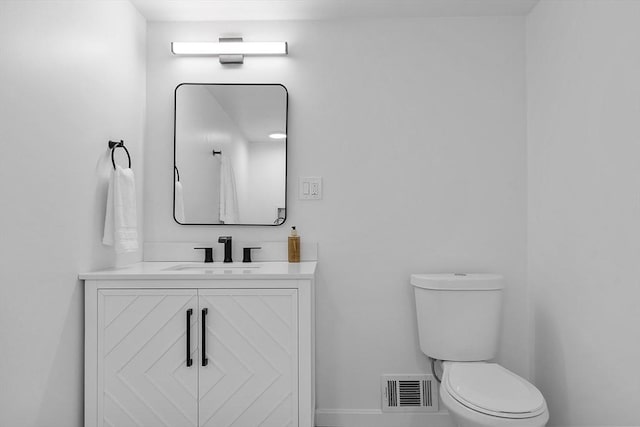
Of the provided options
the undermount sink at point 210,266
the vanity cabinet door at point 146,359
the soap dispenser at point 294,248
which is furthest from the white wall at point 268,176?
the vanity cabinet door at point 146,359

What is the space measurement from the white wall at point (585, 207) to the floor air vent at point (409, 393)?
0.53 metres

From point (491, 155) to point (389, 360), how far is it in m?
1.17

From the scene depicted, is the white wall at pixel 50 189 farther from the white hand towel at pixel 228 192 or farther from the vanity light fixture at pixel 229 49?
the white hand towel at pixel 228 192

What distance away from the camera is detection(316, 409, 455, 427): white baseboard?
2.23 meters

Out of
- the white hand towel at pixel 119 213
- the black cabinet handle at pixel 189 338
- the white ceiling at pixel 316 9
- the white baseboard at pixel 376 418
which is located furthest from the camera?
the white baseboard at pixel 376 418

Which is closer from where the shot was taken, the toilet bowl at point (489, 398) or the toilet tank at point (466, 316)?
the toilet bowl at point (489, 398)

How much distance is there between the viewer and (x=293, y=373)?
5.55ft

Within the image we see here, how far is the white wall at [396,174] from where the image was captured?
227 centimetres

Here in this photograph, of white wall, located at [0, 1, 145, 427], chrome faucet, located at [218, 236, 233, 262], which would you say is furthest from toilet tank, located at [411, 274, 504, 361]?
white wall, located at [0, 1, 145, 427]

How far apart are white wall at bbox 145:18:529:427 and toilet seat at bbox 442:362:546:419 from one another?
46 centimetres

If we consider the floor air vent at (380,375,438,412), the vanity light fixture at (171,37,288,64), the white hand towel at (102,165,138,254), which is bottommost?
the floor air vent at (380,375,438,412)

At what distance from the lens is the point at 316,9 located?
2.20m

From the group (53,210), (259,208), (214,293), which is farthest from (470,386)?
(53,210)

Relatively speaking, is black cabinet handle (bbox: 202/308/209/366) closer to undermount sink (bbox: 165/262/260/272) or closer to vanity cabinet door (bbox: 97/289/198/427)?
vanity cabinet door (bbox: 97/289/198/427)
